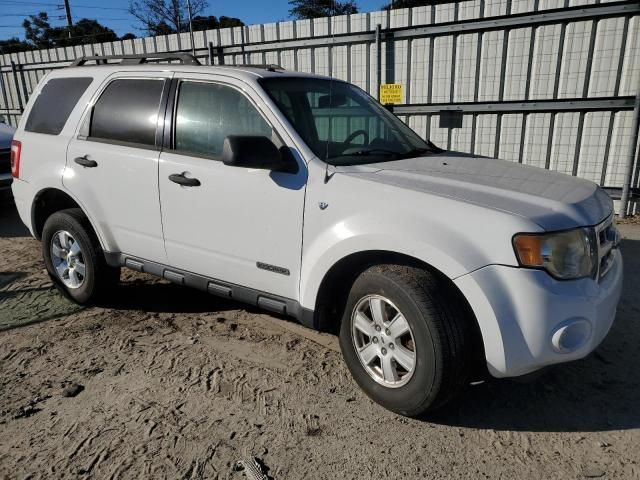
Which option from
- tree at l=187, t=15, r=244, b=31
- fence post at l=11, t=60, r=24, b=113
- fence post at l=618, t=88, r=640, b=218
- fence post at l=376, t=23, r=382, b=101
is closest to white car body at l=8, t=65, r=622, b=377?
fence post at l=618, t=88, r=640, b=218

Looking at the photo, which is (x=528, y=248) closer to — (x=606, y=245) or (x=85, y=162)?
(x=606, y=245)

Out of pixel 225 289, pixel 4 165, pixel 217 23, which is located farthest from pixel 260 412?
pixel 217 23

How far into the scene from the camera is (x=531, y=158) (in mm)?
7570

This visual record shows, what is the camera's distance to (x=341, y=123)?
12.1ft

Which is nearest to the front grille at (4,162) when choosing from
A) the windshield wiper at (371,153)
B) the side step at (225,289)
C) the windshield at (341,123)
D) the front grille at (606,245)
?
the side step at (225,289)

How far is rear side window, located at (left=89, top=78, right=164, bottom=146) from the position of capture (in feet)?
11.9

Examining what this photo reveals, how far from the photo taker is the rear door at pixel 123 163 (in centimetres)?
360

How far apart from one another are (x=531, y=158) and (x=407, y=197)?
19.1 ft

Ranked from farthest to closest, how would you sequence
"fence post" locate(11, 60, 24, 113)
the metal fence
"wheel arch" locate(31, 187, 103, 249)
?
"fence post" locate(11, 60, 24, 113) < the metal fence < "wheel arch" locate(31, 187, 103, 249)

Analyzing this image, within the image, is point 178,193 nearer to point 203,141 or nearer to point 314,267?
point 203,141

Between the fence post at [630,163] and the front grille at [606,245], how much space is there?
463 centimetres

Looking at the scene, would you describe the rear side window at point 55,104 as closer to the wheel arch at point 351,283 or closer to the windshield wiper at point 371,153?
the windshield wiper at point 371,153

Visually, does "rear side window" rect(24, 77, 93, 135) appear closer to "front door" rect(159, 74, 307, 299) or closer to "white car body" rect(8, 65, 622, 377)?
"white car body" rect(8, 65, 622, 377)

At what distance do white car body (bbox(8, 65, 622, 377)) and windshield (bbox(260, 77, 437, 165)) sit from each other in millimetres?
120
